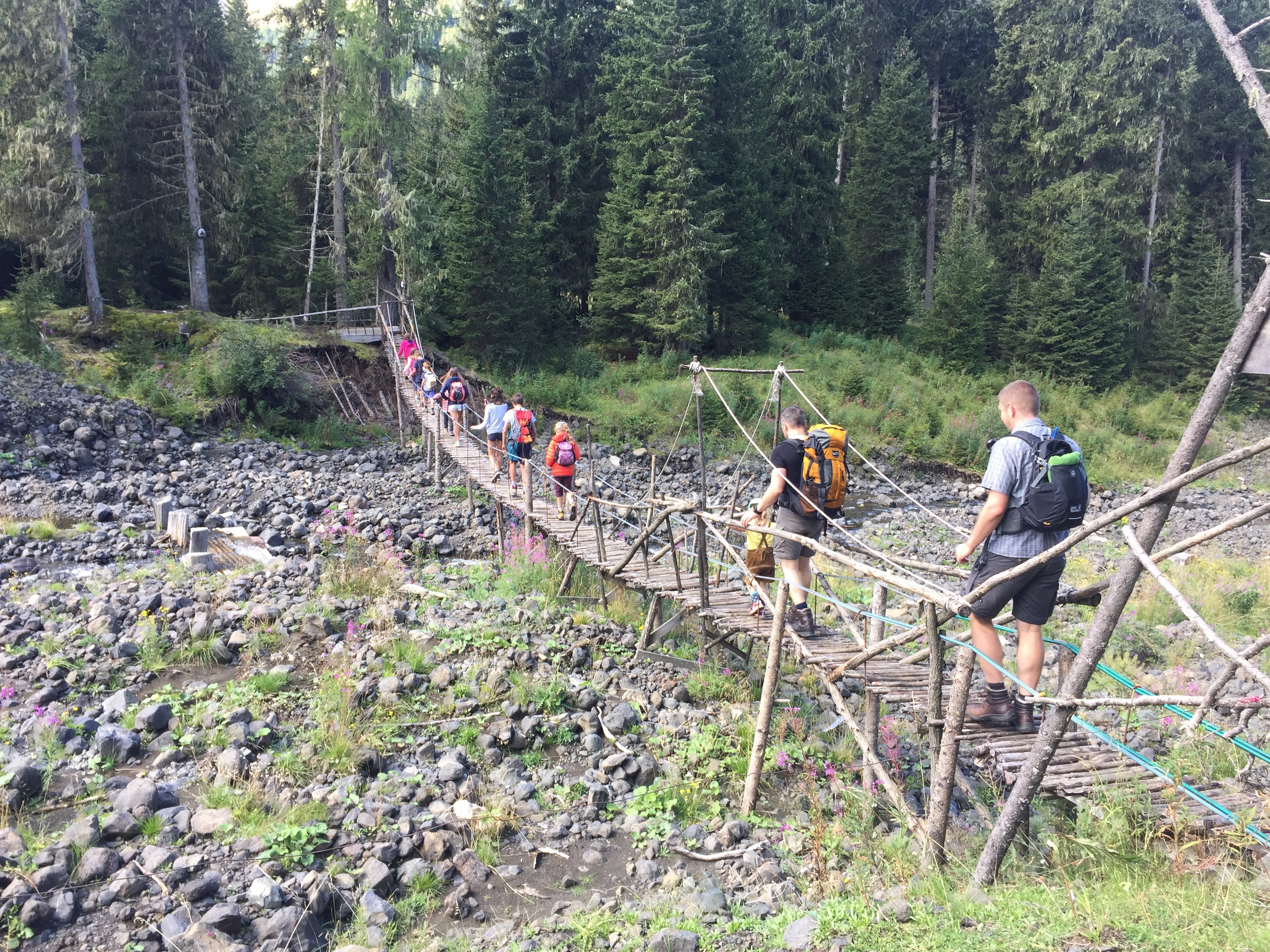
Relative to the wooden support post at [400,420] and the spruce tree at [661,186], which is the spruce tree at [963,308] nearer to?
the spruce tree at [661,186]

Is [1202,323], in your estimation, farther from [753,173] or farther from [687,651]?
[687,651]

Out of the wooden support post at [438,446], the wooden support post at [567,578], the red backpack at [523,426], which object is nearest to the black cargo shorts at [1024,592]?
the wooden support post at [567,578]

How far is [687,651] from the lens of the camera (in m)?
8.78

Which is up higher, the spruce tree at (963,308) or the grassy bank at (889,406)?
the spruce tree at (963,308)

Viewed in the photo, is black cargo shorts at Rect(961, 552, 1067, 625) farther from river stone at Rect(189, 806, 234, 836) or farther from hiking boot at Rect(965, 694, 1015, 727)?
river stone at Rect(189, 806, 234, 836)

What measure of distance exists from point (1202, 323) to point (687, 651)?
2723 centimetres

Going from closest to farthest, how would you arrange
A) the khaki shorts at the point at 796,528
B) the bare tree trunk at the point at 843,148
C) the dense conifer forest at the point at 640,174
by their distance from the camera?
the khaki shorts at the point at 796,528 → the dense conifer forest at the point at 640,174 → the bare tree trunk at the point at 843,148

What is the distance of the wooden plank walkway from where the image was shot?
4.61 m

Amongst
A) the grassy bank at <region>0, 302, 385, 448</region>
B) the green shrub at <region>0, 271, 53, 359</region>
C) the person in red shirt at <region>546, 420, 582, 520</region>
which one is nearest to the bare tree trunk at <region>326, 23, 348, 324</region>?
the grassy bank at <region>0, 302, 385, 448</region>

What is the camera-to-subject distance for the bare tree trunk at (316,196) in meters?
24.4

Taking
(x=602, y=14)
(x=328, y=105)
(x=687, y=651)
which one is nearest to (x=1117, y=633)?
(x=687, y=651)

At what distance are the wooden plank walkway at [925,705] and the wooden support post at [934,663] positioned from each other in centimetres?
20

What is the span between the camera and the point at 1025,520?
464 cm

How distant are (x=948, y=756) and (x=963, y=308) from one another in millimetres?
26078
